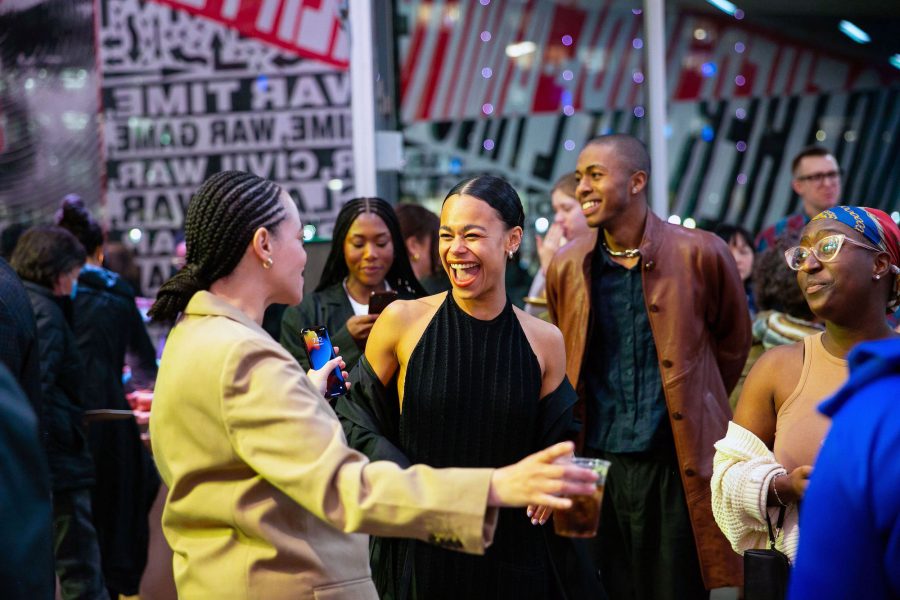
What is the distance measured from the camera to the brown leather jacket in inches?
170

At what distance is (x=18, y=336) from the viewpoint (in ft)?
12.2

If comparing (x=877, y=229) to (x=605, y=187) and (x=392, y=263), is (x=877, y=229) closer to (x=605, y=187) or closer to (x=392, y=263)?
(x=605, y=187)

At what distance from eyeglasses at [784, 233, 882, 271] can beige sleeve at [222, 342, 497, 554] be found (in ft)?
4.17

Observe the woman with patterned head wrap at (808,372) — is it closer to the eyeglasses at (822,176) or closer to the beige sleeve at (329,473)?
the beige sleeve at (329,473)

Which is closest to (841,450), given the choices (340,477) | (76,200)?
(340,477)

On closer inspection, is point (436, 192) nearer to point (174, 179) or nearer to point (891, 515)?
point (174, 179)

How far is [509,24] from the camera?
8609mm

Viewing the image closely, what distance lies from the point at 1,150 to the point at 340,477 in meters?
6.34

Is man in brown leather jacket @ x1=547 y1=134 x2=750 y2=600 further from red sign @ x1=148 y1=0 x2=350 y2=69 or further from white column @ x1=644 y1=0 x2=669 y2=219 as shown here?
red sign @ x1=148 y1=0 x2=350 y2=69

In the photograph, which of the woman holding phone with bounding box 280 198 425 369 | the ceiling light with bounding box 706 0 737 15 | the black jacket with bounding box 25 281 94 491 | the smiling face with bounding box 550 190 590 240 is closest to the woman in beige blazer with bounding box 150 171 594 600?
the woman holding phone with bounding box 280 198 425 369

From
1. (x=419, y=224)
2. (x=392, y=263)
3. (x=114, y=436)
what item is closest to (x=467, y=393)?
(x=392, y=263)

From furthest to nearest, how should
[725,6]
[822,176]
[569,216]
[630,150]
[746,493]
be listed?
[725,6], [822,176], [569,216], [630,150], [746,493]

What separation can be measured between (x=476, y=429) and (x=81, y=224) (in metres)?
3.53

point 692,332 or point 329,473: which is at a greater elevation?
point 329,473
